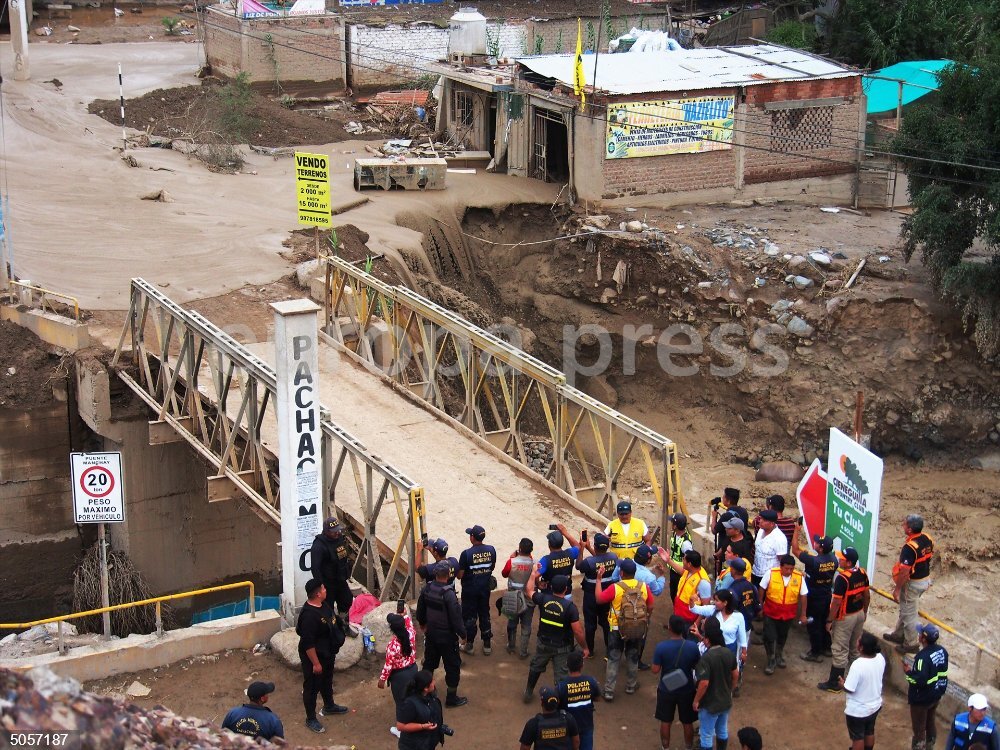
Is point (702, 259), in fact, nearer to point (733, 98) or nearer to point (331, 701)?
point (733, 98)

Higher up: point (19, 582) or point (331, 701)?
point (331, 701)

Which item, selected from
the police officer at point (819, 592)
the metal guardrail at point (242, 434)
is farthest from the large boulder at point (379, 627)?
the police officer at point (819, 592)

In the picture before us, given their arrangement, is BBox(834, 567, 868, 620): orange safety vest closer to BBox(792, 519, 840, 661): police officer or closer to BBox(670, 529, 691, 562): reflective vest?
BBox(792, 519, 840, 661): police officer

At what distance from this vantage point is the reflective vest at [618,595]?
10539mm

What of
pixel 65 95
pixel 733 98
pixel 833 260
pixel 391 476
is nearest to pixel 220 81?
pixel 65 95

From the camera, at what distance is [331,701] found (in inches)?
423

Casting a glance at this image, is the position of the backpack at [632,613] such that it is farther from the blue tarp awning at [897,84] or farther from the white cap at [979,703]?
the blue tarp awning at [897,84]

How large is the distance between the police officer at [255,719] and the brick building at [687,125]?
1886cm

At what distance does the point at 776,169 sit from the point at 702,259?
4.65m

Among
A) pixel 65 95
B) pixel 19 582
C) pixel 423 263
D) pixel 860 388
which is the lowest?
pixel 19 582

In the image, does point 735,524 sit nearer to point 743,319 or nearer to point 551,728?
point 551,728

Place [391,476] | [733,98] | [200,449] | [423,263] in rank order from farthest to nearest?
[733,98], [423,263], [200,449], [391,476]

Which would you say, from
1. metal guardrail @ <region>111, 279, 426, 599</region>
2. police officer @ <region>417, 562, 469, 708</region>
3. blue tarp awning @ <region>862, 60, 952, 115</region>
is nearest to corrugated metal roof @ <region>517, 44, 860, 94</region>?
blue tarp awning @ <region>862, 60, 952, 115</region>

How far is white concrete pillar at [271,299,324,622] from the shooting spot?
11.5 m
